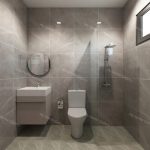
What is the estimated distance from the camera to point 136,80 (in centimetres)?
279

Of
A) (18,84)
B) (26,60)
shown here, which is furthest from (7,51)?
(26,60)

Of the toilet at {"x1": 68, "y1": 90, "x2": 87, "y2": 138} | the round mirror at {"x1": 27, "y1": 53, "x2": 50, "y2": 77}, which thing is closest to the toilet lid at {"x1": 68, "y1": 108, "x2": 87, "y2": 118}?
the toilet at {"x1": 68, "y1": 90, "x2": 87, "y2": 138}

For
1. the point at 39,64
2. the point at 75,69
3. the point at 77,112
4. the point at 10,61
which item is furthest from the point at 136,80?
the point at 10,61

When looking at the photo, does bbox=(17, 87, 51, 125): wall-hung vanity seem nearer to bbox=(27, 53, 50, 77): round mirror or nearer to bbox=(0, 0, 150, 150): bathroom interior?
bbox=(0, 0, 150, 150): bathroom interior

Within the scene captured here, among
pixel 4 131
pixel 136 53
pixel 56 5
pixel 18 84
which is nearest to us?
pixel 4 131

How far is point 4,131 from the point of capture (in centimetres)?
243

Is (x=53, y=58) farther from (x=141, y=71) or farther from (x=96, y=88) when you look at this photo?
(x=141, y=71)

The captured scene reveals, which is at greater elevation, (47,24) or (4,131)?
(47,24)

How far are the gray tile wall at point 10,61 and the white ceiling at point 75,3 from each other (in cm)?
27

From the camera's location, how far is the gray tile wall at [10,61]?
2.38 meters

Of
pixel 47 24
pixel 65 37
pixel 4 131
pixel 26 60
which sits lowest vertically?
pixel 4 131

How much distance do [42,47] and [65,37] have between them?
0.56 metres

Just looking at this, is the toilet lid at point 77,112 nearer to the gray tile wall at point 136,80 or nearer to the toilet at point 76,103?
the toilet at point 76,103

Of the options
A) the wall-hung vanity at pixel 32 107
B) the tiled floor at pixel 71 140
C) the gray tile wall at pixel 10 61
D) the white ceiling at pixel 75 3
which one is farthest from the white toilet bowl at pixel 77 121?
the white ceiling at pixel 75 3
